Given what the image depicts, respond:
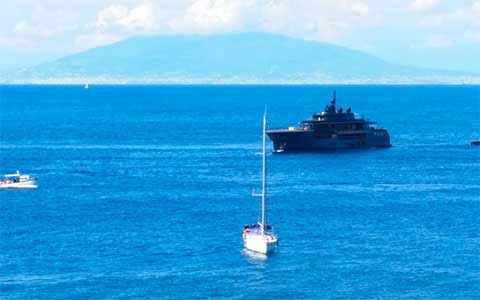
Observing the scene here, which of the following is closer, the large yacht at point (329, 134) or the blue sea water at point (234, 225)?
the blue sea water at point (234, 225)

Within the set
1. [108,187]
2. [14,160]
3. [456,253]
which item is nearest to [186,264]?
[456,253]

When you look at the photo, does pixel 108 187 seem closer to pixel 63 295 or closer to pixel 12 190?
pixel 12 190

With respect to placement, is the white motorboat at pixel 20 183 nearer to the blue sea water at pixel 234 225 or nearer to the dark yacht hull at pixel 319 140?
the blue sea water at pixel 234 225

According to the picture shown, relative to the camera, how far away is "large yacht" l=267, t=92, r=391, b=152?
5404 inches

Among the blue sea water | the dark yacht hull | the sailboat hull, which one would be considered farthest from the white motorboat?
the dark yacht hull

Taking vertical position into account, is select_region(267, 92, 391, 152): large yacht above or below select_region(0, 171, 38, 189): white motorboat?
above

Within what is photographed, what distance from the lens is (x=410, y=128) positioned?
190500 mm

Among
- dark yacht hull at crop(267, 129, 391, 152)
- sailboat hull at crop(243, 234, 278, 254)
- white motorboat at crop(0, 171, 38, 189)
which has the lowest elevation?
sailboat hull at crop(243, 234, 278, 254)

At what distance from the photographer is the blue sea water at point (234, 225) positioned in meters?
62.2

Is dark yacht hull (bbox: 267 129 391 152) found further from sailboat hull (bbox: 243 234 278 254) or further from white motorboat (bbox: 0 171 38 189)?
sailboat hull (bbox: 243 234 278 254)

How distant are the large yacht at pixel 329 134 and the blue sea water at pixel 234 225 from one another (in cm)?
424

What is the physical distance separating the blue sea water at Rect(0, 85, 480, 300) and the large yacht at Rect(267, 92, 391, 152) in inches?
167

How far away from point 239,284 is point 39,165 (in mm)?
64406

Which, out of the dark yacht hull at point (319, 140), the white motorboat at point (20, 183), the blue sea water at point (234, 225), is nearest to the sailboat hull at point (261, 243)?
the blue sea water at point (234, 225)
